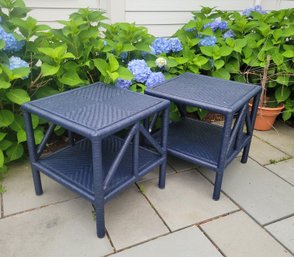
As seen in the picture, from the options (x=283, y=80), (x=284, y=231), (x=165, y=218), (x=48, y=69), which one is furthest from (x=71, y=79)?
(x=283, y=80)

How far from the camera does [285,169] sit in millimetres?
2213

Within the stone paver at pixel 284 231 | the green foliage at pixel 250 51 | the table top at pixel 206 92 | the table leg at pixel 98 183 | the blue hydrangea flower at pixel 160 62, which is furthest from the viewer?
Result: the green foliage at pixel 250 51

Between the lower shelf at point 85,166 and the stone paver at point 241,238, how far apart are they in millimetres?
496

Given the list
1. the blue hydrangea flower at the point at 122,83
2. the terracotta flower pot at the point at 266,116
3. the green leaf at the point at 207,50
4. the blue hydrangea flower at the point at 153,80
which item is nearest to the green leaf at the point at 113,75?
the blue hydrangea flower at the point at 122,83

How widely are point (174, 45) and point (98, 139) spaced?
4.76 feet

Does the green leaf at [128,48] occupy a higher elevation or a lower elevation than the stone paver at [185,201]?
higher

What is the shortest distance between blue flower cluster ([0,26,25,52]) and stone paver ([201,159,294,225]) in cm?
150

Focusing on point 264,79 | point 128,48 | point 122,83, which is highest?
point 128,48

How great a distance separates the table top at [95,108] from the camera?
4.50 ft

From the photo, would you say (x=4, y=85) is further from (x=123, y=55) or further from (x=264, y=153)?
(x=264, y=153)

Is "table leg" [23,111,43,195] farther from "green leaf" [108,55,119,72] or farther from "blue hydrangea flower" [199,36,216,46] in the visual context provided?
"blue hydrangea flower" [199,36,216,46]

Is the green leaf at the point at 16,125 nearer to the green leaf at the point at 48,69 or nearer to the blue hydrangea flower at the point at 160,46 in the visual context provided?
the green leaf at the point at 48,69

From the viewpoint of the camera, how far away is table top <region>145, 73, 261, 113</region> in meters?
1.69

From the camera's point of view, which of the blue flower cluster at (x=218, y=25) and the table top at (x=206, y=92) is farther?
the blue flower cluster at (x=218, y=25)
